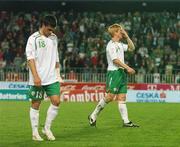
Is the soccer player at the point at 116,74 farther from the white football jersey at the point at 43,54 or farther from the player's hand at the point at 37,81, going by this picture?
the player's hand at the point at 37,81

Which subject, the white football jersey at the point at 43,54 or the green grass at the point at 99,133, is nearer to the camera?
the green grass at the point at 99,133

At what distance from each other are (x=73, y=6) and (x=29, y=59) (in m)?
32.7

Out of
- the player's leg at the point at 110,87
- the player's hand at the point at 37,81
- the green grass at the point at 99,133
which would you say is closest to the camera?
the green grass at the point at 99,133

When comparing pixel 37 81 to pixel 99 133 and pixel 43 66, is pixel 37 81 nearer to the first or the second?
pixel 43 66

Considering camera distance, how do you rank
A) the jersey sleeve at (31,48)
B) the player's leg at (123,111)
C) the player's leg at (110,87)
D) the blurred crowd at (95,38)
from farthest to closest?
the blurred crowd at (95,38) < the player's leg at (110,87) < the player's leg at (123,111) < the jersey sleeve at (31,48)

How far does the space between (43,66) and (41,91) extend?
472mm

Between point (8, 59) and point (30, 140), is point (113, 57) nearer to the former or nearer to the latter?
point (30, 140)

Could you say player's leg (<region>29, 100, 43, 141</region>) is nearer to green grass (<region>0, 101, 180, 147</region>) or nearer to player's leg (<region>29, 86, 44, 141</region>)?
player's leg (<region>29, 86, 44, 141</region>)

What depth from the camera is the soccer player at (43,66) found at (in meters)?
10.9

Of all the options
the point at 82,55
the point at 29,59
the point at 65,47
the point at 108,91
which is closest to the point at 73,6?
the point at 65,47

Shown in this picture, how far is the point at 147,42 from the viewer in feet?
123

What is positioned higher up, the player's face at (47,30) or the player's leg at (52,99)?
the player's face at (47,30)

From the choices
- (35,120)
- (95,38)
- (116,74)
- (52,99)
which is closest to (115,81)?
(116,74)

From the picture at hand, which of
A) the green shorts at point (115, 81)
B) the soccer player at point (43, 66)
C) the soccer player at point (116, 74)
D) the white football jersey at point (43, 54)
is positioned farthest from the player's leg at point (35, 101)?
the green shorts at point (115, 81)
